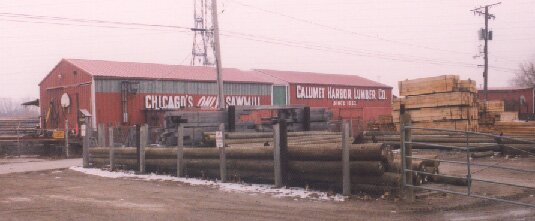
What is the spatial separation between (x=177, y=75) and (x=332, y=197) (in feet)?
94.8

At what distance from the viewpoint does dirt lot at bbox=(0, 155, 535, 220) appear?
328 inches

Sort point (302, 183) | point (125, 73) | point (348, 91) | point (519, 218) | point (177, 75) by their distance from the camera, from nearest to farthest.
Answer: point (519, 218) → point (302, 183) → point (125, 73) → point (177, 75) → point (348, 91)

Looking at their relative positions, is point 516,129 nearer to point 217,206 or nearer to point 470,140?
point 470,140

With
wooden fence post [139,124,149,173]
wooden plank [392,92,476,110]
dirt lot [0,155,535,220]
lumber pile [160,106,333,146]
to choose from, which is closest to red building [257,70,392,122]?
wooden plank [392,92,476,110]

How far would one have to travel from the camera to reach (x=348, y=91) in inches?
2026

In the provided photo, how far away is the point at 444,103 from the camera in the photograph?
21.1m

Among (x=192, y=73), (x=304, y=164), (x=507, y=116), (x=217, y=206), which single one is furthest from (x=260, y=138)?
(x=192, y=73)

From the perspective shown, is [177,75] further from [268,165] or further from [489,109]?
[268,165]

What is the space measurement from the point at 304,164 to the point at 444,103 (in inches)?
470

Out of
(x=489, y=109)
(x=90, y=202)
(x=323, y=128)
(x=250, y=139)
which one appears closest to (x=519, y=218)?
(x=90, y=202)

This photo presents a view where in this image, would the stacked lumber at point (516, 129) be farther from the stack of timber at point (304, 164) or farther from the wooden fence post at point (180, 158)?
the wooden fence post at point (180, 158)

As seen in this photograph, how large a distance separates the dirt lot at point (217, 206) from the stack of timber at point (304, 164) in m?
0.56

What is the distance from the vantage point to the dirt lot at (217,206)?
834cm

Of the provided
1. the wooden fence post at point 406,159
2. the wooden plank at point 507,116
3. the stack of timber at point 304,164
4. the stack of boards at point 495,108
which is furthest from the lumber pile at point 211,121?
the wooden plank at point 507,116
